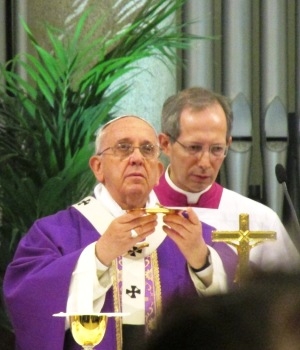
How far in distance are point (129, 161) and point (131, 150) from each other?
0.06 meters

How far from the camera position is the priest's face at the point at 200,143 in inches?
154

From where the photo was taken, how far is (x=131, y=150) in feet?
11.5

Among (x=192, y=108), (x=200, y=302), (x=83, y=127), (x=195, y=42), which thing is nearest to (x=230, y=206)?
(x=192, y=108)

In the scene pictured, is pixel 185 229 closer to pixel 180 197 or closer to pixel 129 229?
pixel 129 229

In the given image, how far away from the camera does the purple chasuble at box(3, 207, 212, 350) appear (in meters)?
3.38

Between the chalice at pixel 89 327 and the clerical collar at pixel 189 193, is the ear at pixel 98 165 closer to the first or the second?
the clerical collar at pixel 189 193

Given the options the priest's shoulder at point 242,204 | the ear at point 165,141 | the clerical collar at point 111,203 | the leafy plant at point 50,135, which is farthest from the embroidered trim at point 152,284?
the leafy plant at point 50,135

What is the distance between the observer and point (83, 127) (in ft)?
17.1

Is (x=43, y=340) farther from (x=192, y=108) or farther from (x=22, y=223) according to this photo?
(x=22, y=223)

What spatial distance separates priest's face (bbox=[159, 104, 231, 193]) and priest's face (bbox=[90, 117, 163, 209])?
386 mm

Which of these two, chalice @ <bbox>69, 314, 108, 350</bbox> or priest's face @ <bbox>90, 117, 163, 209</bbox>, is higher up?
priest's face @ <bbox>90, 117, 163, 209</bbox>

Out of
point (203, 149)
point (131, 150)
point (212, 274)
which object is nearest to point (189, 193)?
point (203, 149)

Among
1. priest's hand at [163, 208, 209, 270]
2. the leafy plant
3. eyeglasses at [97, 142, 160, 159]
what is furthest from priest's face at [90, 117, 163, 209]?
the leafy plant

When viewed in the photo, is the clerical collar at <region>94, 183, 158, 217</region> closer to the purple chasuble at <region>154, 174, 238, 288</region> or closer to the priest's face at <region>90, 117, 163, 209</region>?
the priest's face at <region>90, 117, 163, 209</region>
